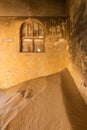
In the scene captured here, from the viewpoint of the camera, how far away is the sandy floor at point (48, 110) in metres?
2.57

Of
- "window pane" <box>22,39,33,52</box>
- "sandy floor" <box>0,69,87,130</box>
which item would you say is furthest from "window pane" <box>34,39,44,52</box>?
"sandy floor" <box>0,69,87,130</box>

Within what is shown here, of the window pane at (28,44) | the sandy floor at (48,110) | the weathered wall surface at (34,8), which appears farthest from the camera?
the window pane at (28,44)

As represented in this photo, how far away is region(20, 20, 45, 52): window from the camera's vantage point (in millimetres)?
5020

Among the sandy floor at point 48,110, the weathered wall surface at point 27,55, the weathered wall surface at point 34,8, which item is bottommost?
the sandy floor at point 48,110

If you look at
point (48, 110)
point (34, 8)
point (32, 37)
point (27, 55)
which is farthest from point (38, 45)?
point (48, 110)

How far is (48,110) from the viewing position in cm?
291

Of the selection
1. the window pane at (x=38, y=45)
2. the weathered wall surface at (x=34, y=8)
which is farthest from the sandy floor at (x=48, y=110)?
the weathered wall surface at (x=34, y=8)

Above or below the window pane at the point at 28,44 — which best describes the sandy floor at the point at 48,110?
below

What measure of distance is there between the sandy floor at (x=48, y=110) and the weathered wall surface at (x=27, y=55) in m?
1.00

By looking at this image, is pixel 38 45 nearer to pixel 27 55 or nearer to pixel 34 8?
pixel 27 55

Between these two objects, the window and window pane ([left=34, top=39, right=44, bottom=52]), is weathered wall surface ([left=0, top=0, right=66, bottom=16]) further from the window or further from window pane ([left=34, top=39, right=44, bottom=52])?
window pane ([left=34, top=39, right=44, bottom=52])

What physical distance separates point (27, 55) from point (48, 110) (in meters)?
2.43

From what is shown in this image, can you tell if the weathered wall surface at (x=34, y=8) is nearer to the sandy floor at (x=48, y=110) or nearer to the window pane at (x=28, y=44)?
the window pane at (x=28, y=44)

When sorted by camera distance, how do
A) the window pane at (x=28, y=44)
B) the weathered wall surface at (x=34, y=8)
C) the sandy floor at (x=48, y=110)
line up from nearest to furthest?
the sandy floor at (x=48, y=110)
the weathered wall surface at (x=34, y=8)
the window pane at (x=28, y=44)
